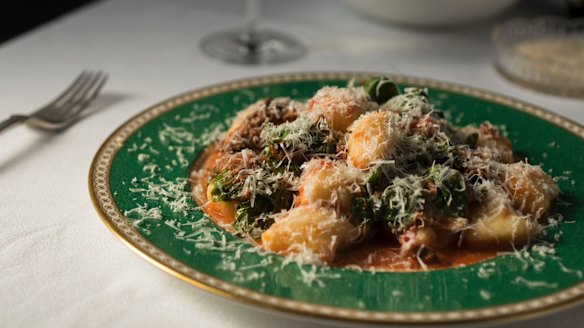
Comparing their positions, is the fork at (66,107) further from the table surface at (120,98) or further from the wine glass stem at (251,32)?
the wine glass stem at (251,32)

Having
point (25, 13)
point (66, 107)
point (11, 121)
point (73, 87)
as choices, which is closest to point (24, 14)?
point (25, 13)

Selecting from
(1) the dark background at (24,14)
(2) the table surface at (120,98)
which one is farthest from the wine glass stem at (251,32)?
(1) the dark background at (24,14)

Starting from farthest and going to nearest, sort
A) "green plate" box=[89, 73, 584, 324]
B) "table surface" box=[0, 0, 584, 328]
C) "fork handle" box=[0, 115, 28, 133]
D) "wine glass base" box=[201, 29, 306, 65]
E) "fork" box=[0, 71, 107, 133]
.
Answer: "wine glass base" box=[201, 29, 306, 65] < "fork" box=[0, 71, 107, 133] < "fork handle" box=[0, 115, 28, 133] < "table surface" box=[0, 0, 584, 328] < "green plate" box=[89, 73, 584, 324]

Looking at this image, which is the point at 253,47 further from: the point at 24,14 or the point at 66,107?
the point at 24,14

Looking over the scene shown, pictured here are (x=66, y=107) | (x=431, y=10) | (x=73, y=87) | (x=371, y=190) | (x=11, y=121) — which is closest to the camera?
(x=371, y=190)

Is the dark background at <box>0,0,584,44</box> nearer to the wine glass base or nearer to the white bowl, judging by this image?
the white bowl

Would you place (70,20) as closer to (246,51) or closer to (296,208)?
(246,51)

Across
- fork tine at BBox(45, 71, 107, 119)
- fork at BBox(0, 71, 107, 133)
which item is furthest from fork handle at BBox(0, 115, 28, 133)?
fork tine at BBox(45, 71, 107, 119)
